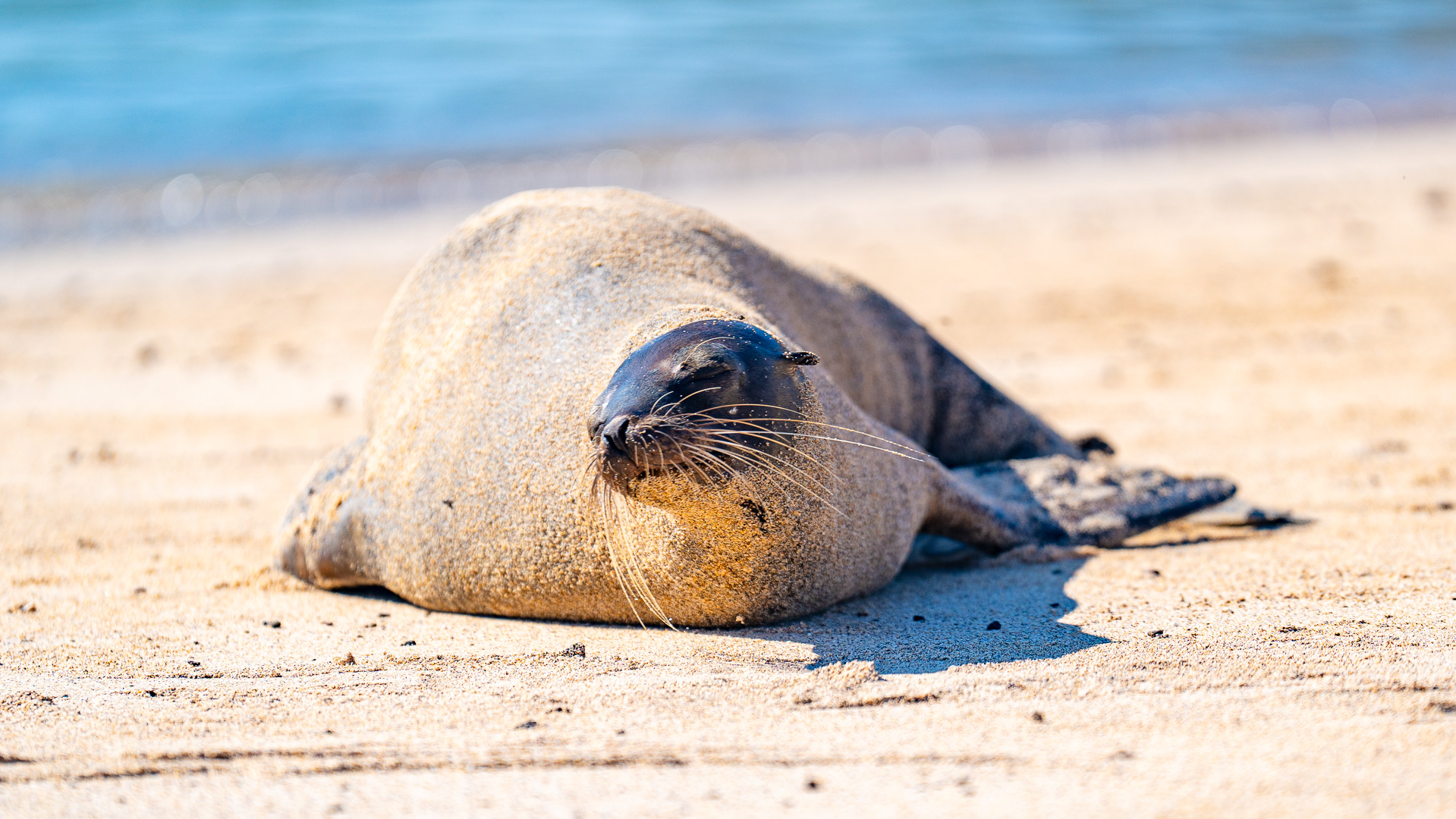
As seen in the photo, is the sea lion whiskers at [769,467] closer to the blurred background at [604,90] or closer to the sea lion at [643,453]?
the sea lion at [643,453]

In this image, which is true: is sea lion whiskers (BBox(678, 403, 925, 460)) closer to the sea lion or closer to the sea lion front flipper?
the sea lion

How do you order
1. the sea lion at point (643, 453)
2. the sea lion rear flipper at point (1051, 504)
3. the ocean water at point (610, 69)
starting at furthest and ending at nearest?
the ocean water at point (610, 69) < the sea lion rear flipper at point (1051, 504) < the sea lion at point (643, 453)

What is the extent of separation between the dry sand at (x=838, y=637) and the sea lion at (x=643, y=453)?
130mm

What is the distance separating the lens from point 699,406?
2.90 m

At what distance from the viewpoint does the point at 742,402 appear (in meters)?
2.98

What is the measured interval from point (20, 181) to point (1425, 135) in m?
14.0

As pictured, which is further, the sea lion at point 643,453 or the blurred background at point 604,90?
the blurred background at point 604,90

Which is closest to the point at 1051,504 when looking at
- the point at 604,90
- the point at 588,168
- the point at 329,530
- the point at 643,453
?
the point at 643,453

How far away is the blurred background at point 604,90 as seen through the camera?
43.4ft

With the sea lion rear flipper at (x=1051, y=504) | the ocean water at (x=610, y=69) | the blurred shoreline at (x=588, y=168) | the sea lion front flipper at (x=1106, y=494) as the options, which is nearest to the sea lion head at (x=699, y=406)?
the sea lion rear flipper at (x=1051, y=504)

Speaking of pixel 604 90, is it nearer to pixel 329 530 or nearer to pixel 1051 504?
pixel 1051 504

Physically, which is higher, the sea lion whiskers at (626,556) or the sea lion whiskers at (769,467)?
the sea lion whiskers at (769,467)

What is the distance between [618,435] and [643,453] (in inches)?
2.6

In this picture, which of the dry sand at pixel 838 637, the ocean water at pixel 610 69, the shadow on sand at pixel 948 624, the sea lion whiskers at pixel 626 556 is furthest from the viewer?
the ocean water at pixel 610 69
